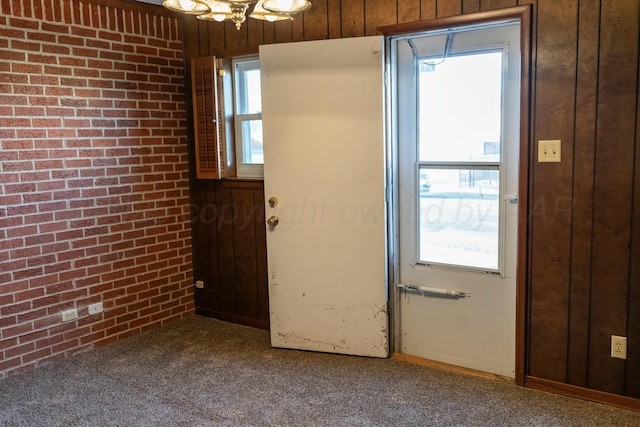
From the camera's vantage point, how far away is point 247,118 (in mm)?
3709

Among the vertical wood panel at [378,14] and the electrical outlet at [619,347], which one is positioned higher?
the vertical wood panel at [378,14]

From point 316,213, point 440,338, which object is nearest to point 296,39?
point 316,213

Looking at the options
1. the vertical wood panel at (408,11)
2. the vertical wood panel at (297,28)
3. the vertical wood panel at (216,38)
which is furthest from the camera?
the vertical wood panel at (216,38)

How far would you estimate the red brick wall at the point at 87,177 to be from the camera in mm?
3105

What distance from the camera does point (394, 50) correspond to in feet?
10.2

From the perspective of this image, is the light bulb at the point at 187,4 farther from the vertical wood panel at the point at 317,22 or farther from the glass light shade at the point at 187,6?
the vertical wood panel at the point at 317,22

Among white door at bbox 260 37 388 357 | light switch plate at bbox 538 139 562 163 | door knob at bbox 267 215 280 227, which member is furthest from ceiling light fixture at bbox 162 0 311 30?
door knob at bbox 267 215 280 227

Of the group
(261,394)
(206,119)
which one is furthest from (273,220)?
(261,394)

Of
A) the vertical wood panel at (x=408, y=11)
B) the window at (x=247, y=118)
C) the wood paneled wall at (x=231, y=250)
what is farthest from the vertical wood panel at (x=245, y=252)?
the vertical wood panel at (x=408, y=11)

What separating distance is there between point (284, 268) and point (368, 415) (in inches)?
44.7

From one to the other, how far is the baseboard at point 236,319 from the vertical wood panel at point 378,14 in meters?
2.08

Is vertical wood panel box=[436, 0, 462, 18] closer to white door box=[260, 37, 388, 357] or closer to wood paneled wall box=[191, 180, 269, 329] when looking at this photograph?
white door box=[260, 37, 388, 357]

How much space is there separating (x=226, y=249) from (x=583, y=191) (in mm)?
2415

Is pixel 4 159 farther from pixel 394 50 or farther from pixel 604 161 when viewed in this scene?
pixel 604 161
